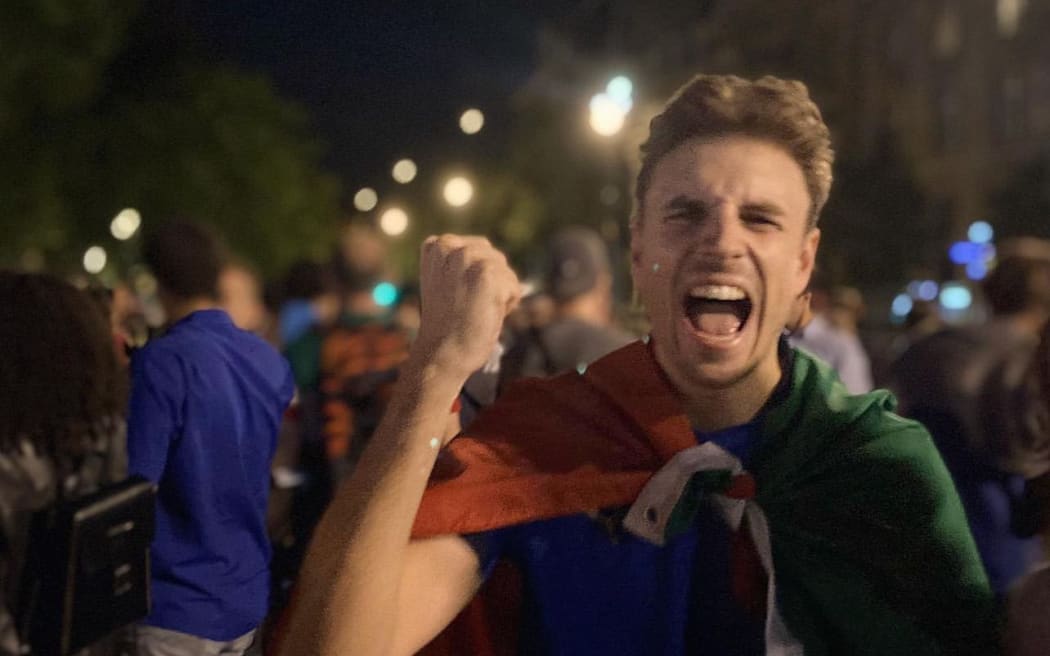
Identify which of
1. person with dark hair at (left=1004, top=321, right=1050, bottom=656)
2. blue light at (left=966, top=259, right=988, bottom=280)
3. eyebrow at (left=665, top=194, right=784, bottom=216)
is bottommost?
blue light at (left=966, top=259, right=988, bottom=280)

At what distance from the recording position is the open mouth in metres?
2.02

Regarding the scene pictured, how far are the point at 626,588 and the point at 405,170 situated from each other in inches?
2569

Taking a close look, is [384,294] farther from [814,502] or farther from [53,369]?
[814,502]

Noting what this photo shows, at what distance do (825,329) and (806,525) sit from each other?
4.76 m

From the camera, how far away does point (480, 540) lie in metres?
1.99

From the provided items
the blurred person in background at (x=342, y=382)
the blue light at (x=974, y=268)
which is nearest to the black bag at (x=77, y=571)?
the blurred person in background at (x=342, y=382)

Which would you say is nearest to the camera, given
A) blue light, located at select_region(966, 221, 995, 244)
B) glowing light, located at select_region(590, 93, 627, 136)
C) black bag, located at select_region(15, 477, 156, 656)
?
black bag, located at select_region(15, 477, 156, 656)

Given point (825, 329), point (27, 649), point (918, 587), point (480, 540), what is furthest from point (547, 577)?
point (825, 329)

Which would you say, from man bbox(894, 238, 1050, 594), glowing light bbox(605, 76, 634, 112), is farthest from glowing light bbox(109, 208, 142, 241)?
man bbox(894, 238, 1050, 594)

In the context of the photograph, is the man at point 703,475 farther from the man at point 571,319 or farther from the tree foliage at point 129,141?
the tree foliage at point 129,141

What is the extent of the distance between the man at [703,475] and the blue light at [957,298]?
2510cm

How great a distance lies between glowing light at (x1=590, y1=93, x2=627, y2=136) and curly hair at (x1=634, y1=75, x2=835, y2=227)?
23.4 feet

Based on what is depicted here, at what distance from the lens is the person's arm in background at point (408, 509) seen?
1761 mm

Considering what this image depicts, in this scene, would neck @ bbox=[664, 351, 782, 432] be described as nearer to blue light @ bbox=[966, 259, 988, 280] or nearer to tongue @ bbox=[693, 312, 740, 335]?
tongue @ bbox=[693, 312, 740, 335]
